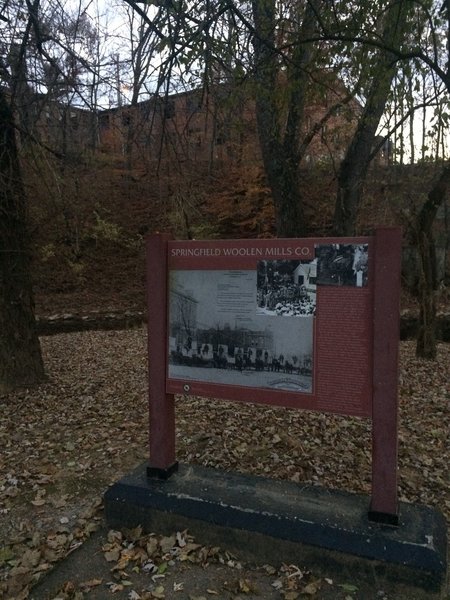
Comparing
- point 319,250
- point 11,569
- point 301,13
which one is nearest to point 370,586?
point 319,250

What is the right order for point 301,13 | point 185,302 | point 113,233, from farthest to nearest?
point 113,233, point 301,13, point 185,302

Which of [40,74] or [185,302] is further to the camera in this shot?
[40,74]

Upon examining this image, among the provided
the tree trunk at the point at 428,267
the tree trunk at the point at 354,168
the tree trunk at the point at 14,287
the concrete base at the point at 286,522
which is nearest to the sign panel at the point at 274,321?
the concrete base at the point at 286,522

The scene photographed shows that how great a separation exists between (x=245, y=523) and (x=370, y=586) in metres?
0.78

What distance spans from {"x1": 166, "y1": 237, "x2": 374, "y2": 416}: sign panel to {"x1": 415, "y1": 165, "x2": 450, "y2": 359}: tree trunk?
22.2ft

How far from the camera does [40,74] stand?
6.80 m

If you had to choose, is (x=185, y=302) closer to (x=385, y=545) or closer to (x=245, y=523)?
(x=245, y=523)

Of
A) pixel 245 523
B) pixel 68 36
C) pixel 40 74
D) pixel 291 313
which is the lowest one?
pixel 245 523

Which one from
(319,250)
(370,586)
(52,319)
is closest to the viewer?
(370,586)

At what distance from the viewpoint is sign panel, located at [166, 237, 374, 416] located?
304 cm

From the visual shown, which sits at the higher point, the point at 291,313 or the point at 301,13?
the point at 301,13

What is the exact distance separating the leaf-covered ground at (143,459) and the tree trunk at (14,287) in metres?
0.34

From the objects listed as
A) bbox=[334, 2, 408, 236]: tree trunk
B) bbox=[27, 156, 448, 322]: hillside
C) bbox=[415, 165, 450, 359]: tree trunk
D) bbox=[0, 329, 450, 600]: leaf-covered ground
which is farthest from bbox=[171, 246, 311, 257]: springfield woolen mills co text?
bbox=[27, 156, 448, 322]: hillside

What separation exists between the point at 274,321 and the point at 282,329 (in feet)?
0.24
